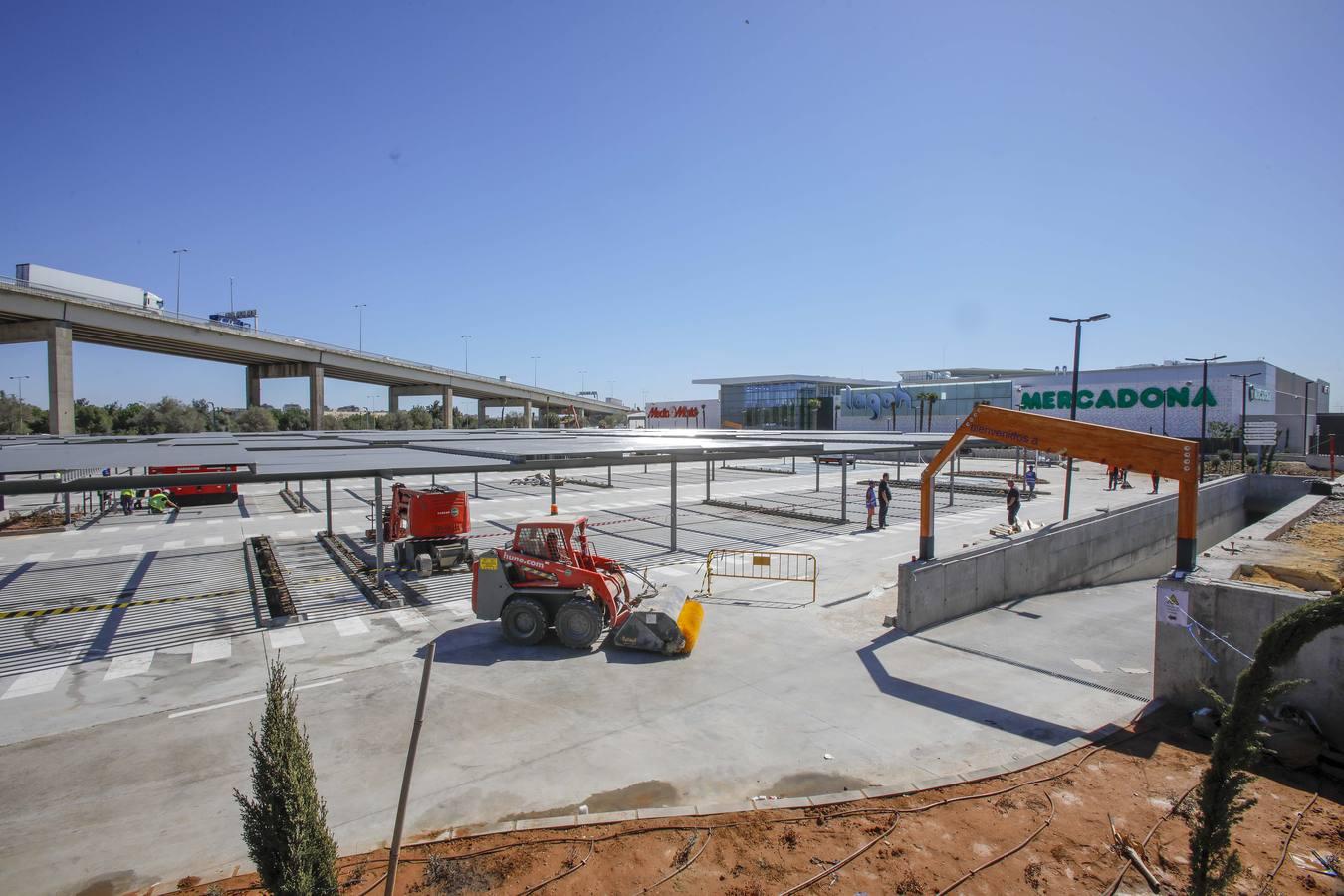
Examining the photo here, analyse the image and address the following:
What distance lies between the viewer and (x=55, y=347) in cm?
4172

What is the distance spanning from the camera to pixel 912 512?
29.1 m

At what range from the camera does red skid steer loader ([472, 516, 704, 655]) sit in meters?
12.3

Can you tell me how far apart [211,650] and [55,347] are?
140ft

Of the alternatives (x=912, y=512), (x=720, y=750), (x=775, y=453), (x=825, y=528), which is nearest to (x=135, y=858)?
(x=720, y=750)

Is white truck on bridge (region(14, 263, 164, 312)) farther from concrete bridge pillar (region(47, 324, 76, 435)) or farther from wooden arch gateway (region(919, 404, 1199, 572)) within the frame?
wooden arch gateway (region(919, 404, 1199, 572))

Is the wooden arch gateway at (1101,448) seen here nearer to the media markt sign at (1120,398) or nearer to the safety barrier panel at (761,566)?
the safety barrier panel at (761,566)

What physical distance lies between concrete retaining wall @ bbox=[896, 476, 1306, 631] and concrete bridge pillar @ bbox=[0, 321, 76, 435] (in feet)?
171

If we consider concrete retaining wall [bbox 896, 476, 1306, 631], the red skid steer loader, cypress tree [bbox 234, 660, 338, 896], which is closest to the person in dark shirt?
concrete retaining wall [bbox 896, 476, 1306, 631]

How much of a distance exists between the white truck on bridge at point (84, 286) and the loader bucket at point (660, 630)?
47549mm

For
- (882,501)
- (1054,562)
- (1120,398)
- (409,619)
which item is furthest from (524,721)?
(1120,398)

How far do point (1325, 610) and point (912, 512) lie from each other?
26199 mm

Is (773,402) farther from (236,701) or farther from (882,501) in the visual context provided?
(236,701)

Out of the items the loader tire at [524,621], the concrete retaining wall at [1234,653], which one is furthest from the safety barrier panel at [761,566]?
the concrete retaining wall at [1234,653]

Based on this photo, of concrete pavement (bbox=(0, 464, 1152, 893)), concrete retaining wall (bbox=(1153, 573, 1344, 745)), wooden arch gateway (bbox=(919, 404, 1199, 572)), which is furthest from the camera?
wooden arch gateway (bbox=(919, 404, 1199, 572))
